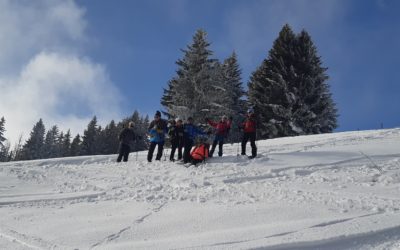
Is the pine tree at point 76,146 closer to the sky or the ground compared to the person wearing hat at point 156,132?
closer to the sky

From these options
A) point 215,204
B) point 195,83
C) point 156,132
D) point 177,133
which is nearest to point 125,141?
point 156,132

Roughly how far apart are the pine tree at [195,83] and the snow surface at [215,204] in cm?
1490

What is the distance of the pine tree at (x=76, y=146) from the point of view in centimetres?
7138

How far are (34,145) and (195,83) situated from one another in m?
52.8

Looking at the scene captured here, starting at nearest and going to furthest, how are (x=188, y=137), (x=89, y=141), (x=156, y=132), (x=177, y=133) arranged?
(x=188, y=137) → (x=177, y=133) → (x=156, y=132) → (x=89, y=141)

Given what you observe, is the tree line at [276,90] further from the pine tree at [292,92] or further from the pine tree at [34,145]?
the pine tree at [34,145]

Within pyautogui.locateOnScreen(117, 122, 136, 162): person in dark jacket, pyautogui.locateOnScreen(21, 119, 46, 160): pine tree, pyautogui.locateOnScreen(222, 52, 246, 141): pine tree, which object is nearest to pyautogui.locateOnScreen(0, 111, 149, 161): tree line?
pyautogui.locateOnScreen(21, 119, 46, 160): pine tree

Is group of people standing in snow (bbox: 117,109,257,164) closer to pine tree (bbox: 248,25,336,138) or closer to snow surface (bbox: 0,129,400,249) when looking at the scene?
snow surface (bbox: 0,129,400,249)

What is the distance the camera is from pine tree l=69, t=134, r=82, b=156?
71.4 metres

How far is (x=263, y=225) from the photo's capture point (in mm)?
6070

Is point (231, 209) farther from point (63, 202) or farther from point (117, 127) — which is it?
point (117, 127)

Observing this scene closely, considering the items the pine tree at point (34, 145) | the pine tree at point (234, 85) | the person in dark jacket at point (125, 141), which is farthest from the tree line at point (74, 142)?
the person in dark jacket at point (125, 141)

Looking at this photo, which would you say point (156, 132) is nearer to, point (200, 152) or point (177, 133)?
point (177, 133)

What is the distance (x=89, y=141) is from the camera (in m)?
70.6
